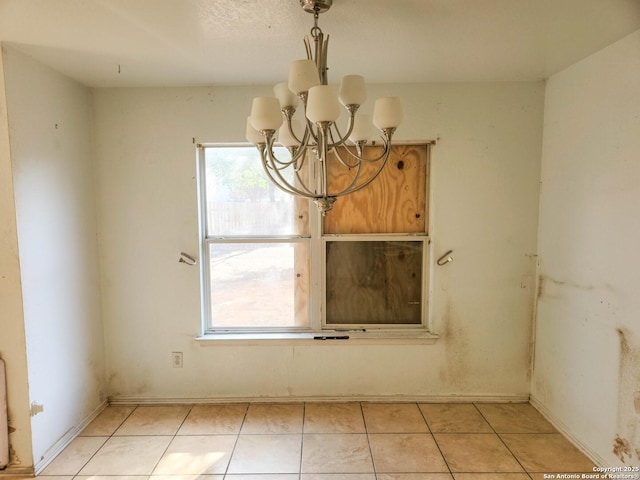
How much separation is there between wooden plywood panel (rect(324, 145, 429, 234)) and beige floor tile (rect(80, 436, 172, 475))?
66.0 inches

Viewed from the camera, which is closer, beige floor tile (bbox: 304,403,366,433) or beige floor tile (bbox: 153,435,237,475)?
beige floor tile (bbox: 153,435,237,475)

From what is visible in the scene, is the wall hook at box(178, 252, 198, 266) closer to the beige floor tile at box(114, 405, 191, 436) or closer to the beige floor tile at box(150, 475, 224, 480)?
the beige floor tile at box(114, 405, 191, 436)

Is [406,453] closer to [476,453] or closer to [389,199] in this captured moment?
[476,453]

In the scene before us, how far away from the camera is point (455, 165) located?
93.3 inches

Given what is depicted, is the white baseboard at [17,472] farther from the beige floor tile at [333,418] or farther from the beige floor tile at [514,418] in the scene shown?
the beige floor tile at [514,418]

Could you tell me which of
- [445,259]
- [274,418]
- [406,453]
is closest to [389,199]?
[445,259]

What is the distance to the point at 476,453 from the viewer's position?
78.9 inches

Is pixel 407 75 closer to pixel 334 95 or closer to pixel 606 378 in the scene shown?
pixel 334 95

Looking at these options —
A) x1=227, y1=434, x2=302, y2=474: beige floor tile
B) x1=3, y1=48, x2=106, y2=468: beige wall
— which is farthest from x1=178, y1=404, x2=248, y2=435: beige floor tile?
x1=3, y1=48, x2=106, y2=468: beige wall

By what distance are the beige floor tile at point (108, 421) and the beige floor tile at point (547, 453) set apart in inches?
94.8

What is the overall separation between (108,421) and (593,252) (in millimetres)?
3083

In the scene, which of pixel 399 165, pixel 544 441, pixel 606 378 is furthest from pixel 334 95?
pixel 544 441

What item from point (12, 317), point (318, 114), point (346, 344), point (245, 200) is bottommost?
point (346, 344)

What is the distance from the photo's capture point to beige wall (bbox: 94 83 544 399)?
2346mm
